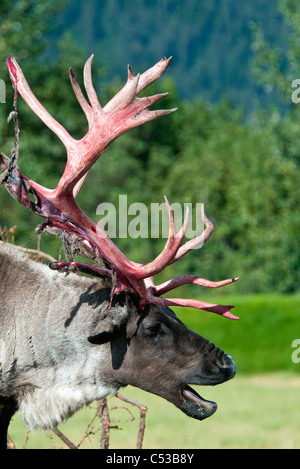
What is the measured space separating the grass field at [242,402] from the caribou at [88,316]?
6.14ft

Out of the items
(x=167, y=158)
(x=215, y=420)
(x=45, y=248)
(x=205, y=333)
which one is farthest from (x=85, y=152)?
(x=167, y=158)

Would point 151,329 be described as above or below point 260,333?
below

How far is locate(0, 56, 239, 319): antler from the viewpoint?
14.6 feet

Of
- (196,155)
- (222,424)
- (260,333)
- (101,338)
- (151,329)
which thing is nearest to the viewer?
(101,338)

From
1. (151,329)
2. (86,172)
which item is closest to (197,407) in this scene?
(151,329)

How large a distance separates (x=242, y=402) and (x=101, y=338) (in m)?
9.48

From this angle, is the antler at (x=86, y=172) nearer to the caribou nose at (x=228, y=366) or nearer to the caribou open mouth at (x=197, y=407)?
the caribou nose at (x=228, y=366)

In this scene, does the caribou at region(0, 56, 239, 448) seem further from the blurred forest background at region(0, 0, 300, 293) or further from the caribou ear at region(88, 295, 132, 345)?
the blurred forest background at region(0, 0, 300, 293)

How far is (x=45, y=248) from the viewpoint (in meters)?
24.1

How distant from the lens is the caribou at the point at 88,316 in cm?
451

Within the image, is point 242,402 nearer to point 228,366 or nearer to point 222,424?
point 222,424

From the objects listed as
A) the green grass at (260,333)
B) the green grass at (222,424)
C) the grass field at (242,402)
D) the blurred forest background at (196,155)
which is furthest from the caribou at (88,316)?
the green grass at (260,333)

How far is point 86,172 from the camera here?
457 centimetres
